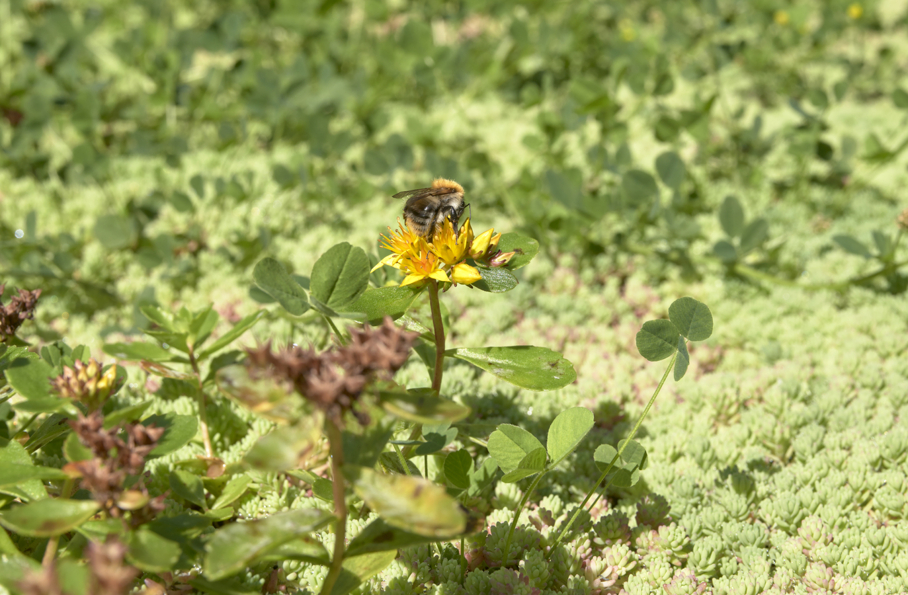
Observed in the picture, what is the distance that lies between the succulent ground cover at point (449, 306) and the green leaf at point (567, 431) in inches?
0.6

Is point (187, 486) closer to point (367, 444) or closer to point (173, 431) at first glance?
point (173, 431)

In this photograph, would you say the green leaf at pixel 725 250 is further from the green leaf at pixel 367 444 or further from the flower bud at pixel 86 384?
the flower bud at pixel 86 384

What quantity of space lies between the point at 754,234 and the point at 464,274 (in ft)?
7.18

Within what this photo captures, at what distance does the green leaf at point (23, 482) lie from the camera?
1.65m

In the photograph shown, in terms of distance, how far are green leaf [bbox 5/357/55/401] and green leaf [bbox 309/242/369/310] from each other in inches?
27.1

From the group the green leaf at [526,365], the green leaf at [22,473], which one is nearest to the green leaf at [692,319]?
the green leaf at [526,365]

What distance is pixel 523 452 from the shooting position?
6.37ft

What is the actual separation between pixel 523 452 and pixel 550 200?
218cm

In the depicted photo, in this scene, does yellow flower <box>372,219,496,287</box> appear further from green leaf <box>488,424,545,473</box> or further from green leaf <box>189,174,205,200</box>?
green leaf <box>189,174,205,200</box>

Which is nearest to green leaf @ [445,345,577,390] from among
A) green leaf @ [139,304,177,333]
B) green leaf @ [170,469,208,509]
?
green leaf @ [170,469,208,509]

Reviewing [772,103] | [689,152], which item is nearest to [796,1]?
[772,103]

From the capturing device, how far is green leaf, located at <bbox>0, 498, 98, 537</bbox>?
52.9 inches

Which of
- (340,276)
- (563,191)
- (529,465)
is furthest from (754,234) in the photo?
(340,276)

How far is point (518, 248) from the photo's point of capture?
1.98 m
